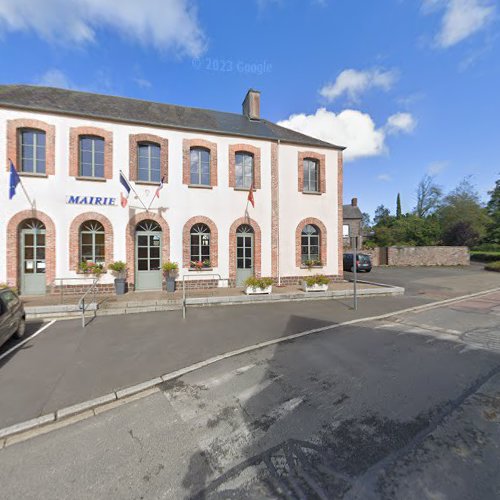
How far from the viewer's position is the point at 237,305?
926 cm

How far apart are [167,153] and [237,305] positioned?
725 centimetres

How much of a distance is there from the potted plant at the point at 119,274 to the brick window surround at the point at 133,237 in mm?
252

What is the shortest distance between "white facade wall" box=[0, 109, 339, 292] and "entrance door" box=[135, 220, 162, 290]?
0.50m

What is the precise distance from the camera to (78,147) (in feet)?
33.9

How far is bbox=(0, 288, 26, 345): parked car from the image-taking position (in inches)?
202

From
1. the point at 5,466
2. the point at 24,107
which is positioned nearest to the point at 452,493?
the point at 5,466

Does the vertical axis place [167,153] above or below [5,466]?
above

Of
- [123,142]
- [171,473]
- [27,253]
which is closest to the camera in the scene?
[171,473]

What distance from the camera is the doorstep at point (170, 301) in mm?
7805

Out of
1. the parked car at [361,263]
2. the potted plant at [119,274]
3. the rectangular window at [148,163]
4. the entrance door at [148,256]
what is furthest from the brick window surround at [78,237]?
the parked car at [361,263]

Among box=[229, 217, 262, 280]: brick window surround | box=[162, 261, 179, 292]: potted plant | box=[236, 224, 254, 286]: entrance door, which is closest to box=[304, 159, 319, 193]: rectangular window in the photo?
box=[229, 217, 262, 280]: brick window surround

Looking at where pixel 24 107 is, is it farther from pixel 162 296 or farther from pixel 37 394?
pixel 37 394

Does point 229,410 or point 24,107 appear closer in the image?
point 229,410

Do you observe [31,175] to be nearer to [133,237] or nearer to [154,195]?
[133,237]
